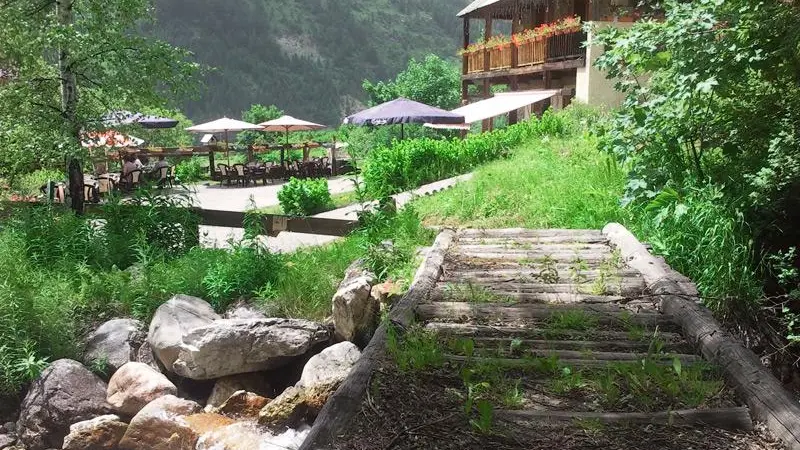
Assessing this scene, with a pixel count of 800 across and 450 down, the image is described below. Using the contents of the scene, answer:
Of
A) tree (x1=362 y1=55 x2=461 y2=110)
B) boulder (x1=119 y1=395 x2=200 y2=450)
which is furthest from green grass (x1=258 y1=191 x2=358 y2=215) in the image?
A: tree (x1=362 y1=55 x2=461 y2=110)

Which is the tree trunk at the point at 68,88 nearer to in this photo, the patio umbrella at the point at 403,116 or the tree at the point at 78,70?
the tree at the point at 78,70

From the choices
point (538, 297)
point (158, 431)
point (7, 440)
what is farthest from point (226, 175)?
point (538, 297)

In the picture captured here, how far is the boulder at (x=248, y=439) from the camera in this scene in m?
5.62

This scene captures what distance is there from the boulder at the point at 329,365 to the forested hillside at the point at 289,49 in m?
55.7

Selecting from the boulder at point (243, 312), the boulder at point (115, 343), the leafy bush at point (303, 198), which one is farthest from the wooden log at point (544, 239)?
the leafy bush at point (303, 198)

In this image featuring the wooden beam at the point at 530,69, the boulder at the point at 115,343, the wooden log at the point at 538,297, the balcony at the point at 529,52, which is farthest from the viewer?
the balcony at the point at 529,52

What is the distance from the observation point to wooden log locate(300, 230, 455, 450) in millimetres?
2893

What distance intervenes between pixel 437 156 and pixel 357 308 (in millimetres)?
8151

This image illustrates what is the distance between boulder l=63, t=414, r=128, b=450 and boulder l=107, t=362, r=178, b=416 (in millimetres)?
312

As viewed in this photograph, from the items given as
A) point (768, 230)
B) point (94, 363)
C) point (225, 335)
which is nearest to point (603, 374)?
point (768, 230)

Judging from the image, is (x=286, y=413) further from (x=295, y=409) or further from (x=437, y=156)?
(x=437, y=156)

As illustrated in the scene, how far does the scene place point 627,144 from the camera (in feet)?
21.0

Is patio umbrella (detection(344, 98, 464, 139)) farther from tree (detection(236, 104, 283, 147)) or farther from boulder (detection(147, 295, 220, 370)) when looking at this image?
tree (detection(236, 104, 283, 147))

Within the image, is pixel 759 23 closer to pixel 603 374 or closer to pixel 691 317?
pixel 691 317
